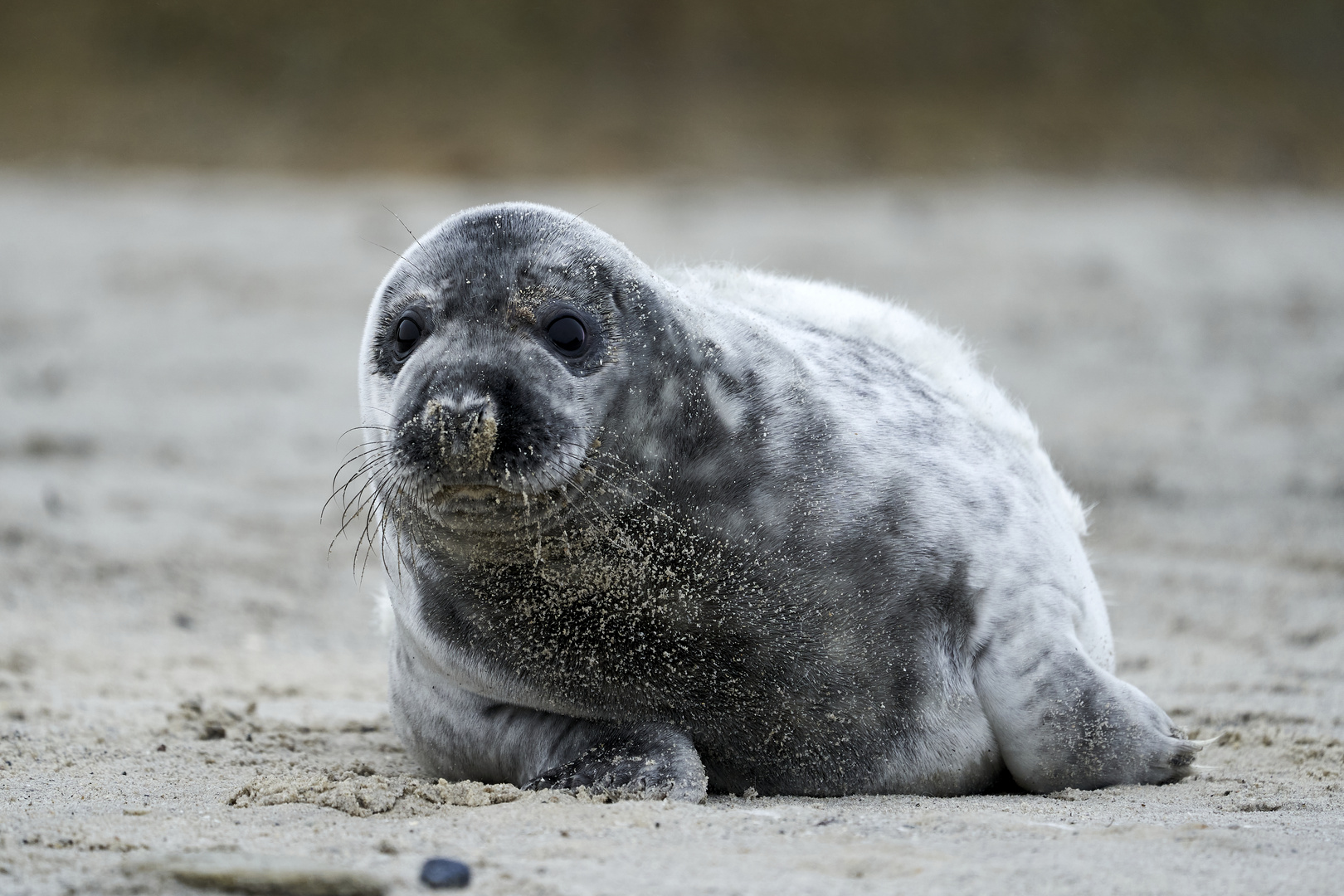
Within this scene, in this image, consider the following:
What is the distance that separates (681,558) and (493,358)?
53cm

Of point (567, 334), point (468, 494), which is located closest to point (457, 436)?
point (468, 494)

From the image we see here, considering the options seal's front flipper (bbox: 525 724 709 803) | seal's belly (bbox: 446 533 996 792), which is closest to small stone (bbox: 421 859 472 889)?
seal's front flipper (bbox: 525 724 709 803)

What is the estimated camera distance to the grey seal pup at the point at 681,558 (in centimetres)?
268

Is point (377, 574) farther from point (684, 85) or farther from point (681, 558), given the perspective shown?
point (684, 85)

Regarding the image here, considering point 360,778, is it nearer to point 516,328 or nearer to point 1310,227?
point 516,328

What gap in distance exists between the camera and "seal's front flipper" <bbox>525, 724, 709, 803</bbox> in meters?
2.75

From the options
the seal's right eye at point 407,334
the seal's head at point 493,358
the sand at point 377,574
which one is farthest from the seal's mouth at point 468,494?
the sand at point 377,574

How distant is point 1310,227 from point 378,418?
1143 cm

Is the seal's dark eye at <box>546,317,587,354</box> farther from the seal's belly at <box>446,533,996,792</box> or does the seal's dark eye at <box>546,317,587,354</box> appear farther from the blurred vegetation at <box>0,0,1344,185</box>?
the blurred vegetation at <box>0,0,1344,185</box>

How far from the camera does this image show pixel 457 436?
2469 millimetres

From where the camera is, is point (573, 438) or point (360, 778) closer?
point (573, 438)

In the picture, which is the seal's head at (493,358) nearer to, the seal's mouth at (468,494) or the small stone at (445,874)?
the seal's mouth at (468,494)

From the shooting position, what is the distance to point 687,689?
292 cm

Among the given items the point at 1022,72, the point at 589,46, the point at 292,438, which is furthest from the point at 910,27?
the point at 292,438
